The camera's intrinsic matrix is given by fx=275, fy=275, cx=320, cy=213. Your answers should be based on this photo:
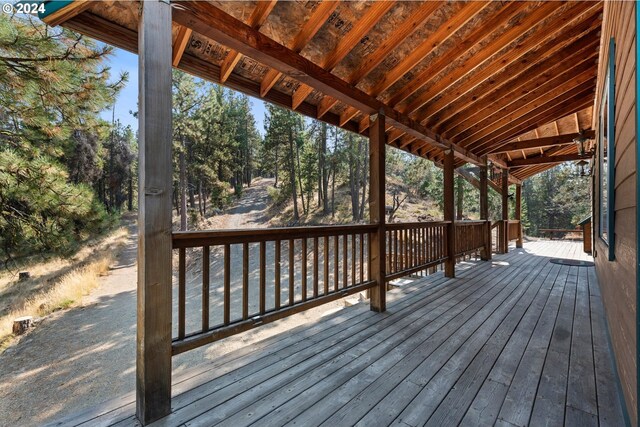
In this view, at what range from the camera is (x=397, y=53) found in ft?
9.29

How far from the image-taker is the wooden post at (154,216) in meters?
1.55

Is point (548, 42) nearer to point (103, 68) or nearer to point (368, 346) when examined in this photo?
point (368, 346)

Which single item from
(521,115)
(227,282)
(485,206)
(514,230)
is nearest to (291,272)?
(227,282)

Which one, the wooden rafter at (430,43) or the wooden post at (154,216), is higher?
the wooden rafter at (430,43)

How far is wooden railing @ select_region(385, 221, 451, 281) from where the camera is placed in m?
3.89

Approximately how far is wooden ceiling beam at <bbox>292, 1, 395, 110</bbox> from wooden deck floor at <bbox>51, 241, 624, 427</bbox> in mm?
2519

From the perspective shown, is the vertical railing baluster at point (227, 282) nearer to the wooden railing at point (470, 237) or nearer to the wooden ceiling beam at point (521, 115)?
the wooden railing at point (470, 237)

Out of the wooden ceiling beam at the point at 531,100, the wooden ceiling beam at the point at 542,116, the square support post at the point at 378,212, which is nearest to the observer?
the square support post at the point at 378,212

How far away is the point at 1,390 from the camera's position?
13.5 ft

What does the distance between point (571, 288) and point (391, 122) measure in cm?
399

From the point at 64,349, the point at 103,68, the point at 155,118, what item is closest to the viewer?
the point at 155,118

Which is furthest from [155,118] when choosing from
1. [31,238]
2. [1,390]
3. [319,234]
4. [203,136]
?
[203,136]

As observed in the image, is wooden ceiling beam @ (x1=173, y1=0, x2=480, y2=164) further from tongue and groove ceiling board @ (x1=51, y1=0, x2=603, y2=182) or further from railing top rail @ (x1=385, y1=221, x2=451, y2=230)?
railing top rail @ (x1=385, y1=221, x2=451, y2=230)

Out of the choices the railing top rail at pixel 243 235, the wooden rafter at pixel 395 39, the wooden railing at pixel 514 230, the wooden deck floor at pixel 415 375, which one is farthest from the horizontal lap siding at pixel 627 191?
the wooden railing at pixel 514 230
